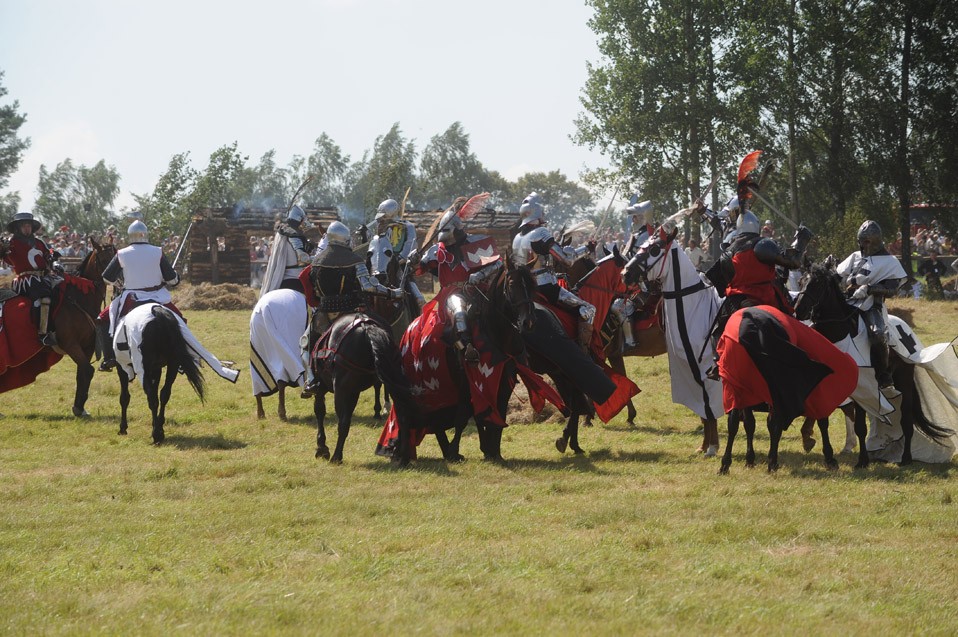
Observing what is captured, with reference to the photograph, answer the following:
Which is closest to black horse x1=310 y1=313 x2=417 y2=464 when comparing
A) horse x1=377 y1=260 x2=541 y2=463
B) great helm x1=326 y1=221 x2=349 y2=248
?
horse x1=377 y1=260 x2=541 y2=463

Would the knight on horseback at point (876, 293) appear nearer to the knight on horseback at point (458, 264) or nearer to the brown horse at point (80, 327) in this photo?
the knight on horseback at point (458, 264)

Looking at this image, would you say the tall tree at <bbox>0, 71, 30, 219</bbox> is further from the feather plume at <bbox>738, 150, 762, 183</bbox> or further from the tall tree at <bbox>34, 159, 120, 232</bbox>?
the feather plume at <bbox>738, 150, 762, 183</bbox>

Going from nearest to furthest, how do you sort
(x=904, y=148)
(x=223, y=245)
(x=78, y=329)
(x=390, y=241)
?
(x=390, y=241)
(x=78, y=329)
(x=904, y=148)
(x=223, y=245)

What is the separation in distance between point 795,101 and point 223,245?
67.5 ft

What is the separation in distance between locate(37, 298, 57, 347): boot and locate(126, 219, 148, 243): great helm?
186 centimetres

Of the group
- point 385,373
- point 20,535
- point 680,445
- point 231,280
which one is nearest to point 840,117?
point 231,280

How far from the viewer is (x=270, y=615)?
554 cm

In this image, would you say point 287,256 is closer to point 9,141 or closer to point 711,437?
point 711,437

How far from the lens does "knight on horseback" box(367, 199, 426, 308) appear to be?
12.7 meters

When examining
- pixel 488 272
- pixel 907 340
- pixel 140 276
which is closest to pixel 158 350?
pixel 140 276

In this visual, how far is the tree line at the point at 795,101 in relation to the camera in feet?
107

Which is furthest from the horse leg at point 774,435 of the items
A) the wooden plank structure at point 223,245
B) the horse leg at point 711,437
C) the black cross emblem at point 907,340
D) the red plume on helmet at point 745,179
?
the wooden plank structure at point 223,245

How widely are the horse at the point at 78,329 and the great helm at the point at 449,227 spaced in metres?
5.46

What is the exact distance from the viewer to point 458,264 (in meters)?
10.4
